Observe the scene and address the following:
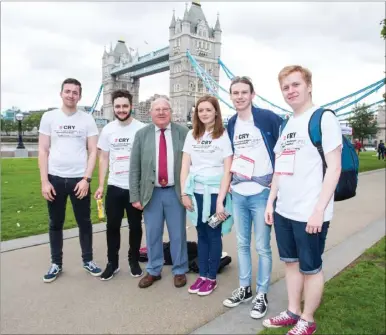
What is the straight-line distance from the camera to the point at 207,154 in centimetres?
299

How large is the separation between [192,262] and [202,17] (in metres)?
84.1

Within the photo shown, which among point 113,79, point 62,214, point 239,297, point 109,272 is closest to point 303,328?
point 239,297

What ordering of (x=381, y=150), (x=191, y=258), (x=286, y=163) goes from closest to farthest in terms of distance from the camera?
1. (x=286, y=163)
2. (x=191, y=258)
3. (x=381, y=150)

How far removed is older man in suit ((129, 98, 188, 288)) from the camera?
3234 mm

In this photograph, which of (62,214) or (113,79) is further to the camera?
(113,79)

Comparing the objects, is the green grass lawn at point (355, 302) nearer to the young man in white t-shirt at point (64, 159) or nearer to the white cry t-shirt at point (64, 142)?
the young man in white t-shirt at point (64, 159)

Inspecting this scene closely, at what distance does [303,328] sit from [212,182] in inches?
49.2

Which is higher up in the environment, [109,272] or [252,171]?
[252,171]

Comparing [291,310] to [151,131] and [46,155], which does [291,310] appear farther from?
[46,155]

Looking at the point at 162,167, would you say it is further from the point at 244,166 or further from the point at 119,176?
the point at 244,166

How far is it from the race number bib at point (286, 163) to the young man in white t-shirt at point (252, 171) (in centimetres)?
35

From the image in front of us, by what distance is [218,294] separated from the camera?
3082 mm

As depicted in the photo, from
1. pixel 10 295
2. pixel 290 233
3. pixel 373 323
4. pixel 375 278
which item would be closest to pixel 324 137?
pixel 290 233

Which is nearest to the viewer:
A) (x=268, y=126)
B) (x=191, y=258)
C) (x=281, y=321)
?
(x=281, y=321)
